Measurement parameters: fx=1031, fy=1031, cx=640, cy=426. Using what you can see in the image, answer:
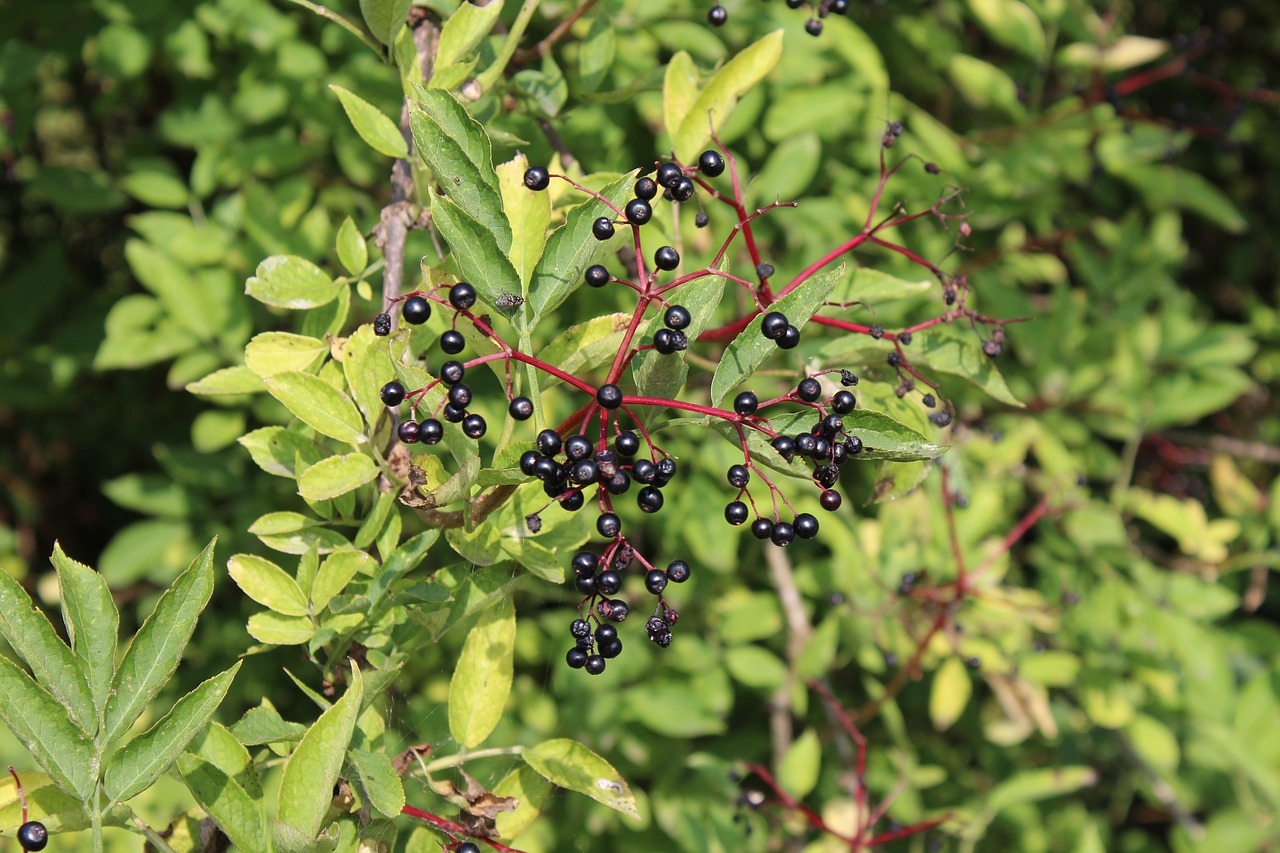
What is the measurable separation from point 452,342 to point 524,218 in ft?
0.60

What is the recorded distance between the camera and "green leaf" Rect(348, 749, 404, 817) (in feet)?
4.09

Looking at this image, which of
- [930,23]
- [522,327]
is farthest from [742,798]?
[930,23]

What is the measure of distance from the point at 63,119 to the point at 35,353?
6.36 ft

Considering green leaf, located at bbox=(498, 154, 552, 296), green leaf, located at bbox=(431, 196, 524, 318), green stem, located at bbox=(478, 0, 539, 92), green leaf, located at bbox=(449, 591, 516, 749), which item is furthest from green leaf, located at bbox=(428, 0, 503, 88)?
green leaf, located at bbox=(449, 591, 516, 749)

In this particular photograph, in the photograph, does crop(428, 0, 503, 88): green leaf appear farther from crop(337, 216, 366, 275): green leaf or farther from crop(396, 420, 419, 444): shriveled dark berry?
crop(396, 420, 419, 444): shriveled dark berry

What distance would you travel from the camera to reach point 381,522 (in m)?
1.41

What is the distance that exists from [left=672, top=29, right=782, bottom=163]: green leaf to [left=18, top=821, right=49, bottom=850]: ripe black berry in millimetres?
1313

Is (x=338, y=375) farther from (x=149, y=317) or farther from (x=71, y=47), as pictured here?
(x=71, y=47)

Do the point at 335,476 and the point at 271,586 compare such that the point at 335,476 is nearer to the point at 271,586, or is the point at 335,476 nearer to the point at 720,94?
the point at 271,586

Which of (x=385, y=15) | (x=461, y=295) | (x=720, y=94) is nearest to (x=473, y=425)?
(x=461, y=295)

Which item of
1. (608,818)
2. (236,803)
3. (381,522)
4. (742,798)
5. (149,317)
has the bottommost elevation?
(608,818)

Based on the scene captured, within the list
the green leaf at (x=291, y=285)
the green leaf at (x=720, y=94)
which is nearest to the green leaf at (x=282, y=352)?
the green leaf at (x=291, y=285)

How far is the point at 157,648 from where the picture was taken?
1.27m

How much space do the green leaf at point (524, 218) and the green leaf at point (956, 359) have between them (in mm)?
671
